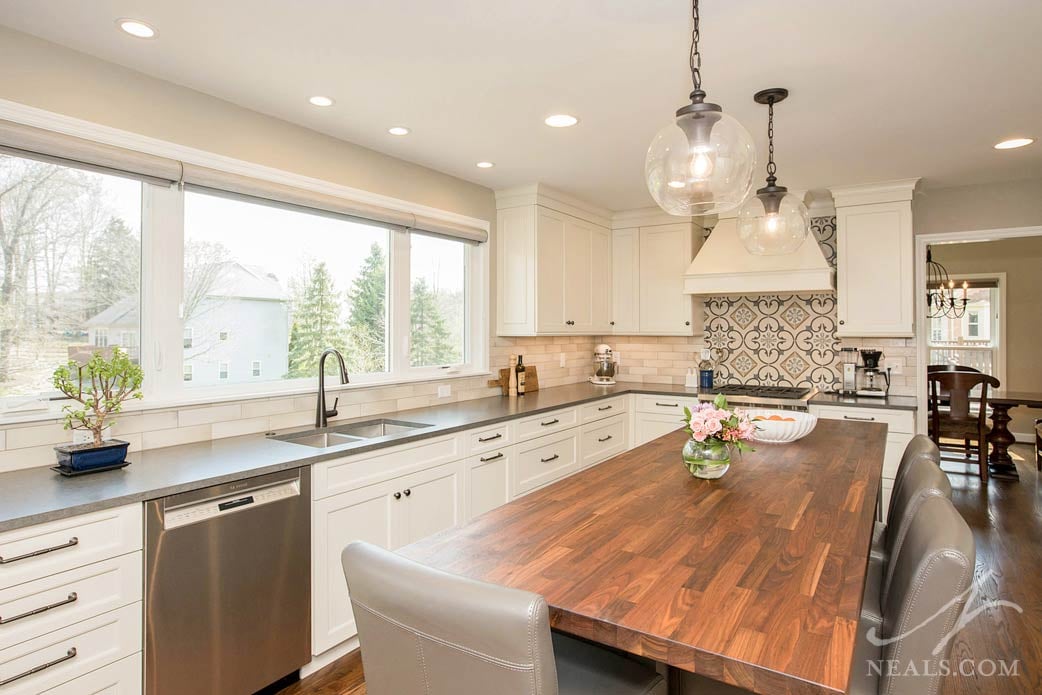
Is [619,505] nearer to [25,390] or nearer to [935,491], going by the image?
[935,491]

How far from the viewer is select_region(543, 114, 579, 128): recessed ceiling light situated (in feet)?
9.23

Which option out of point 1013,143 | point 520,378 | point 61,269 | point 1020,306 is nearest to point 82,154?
point 61,269

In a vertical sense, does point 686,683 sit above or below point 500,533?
below

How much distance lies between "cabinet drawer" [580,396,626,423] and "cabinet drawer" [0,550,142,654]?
2.89 metres

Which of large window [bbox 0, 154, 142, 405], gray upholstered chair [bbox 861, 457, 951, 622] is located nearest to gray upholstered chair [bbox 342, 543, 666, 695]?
gray upholstered chair [bbox 861, 457, 951, 622]

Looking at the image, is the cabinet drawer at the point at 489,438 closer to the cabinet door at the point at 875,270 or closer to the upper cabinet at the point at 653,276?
the upper cabinet at the point at 653,276

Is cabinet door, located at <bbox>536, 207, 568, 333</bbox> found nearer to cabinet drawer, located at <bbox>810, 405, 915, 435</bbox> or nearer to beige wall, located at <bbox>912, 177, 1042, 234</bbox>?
cabinet drawer, located at <bbox>810, 405, 915, 435</bbox>

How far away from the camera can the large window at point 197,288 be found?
2066mm

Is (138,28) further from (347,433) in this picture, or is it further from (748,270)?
(748,270)

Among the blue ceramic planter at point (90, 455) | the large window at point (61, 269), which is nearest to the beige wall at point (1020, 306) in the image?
the large window at point (61, 269)

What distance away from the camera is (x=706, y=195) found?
1727 millimetres

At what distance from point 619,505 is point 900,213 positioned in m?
3.56

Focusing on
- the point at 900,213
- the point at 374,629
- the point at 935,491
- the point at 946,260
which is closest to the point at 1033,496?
the point at 900,213

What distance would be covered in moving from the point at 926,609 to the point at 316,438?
2.47 metres
